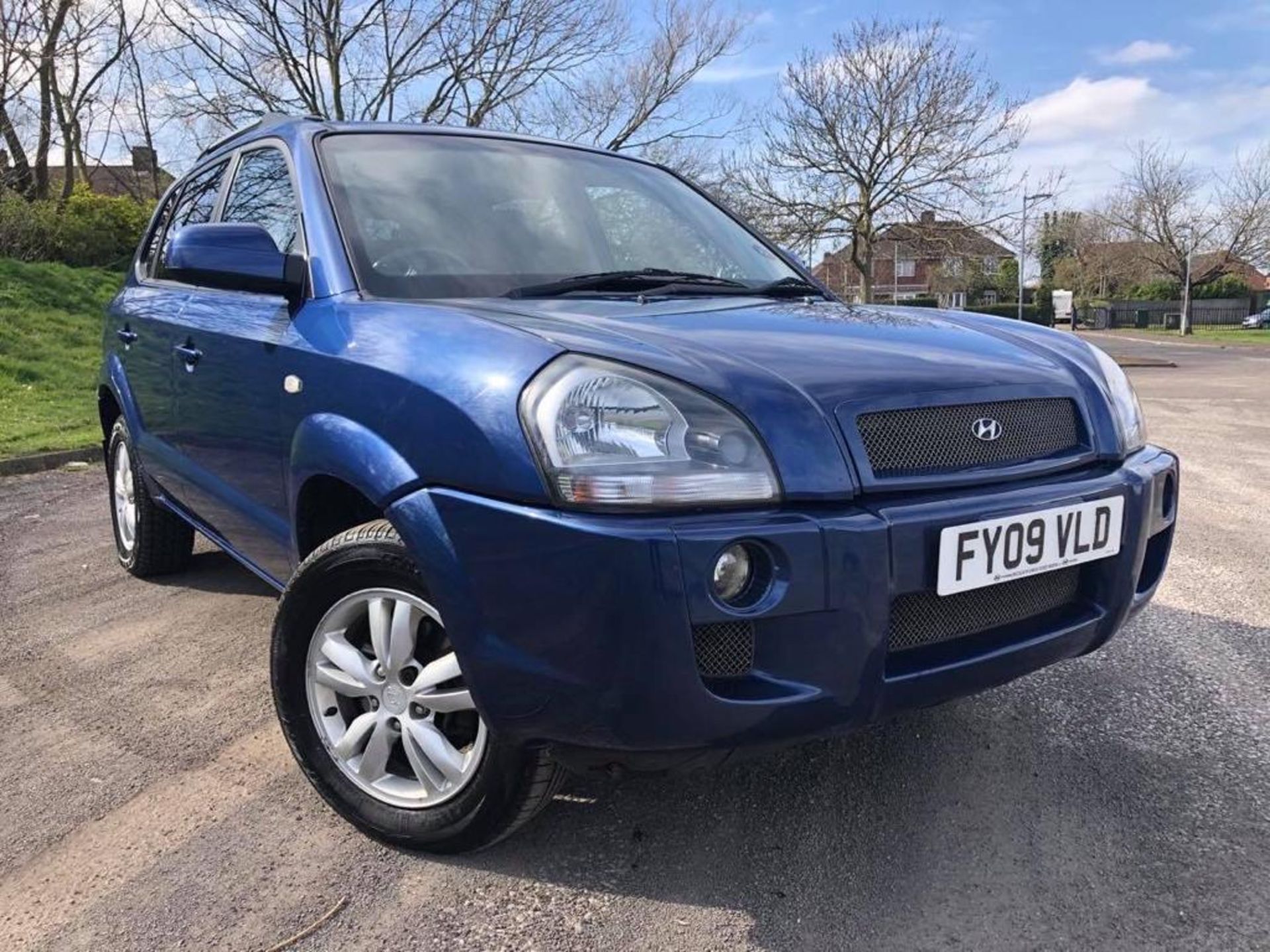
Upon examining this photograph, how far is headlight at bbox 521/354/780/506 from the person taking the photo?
1.75 m

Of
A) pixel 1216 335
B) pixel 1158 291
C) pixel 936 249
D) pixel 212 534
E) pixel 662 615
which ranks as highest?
pixel 936 249

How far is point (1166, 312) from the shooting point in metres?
59.0

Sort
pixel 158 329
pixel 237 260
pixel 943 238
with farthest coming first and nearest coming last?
pixel 943 238
pixel 158 329
pixel 237 260

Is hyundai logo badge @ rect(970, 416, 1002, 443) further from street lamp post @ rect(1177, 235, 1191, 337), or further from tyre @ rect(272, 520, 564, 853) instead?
street lamp post @ rect(1177, 235, 1191, 337)

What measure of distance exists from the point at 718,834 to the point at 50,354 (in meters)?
12.3

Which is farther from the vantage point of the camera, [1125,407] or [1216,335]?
[1216,335]

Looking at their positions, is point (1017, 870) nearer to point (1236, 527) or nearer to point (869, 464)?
point (869, 464)

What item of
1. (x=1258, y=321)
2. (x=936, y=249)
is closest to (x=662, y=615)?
(x=936, y=249)

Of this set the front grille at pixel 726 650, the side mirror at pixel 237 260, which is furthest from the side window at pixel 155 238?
the front grille at pixel 726 650

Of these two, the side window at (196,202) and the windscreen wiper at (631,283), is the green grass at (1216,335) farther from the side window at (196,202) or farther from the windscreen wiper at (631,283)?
the side window at (196,202)

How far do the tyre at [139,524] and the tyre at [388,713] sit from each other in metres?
2.15

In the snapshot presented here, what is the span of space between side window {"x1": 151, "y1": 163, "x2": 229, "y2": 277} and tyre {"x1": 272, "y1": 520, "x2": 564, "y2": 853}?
6.40 ft

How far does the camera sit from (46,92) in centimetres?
1795

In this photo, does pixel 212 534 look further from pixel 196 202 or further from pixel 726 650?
pixel 726 650
